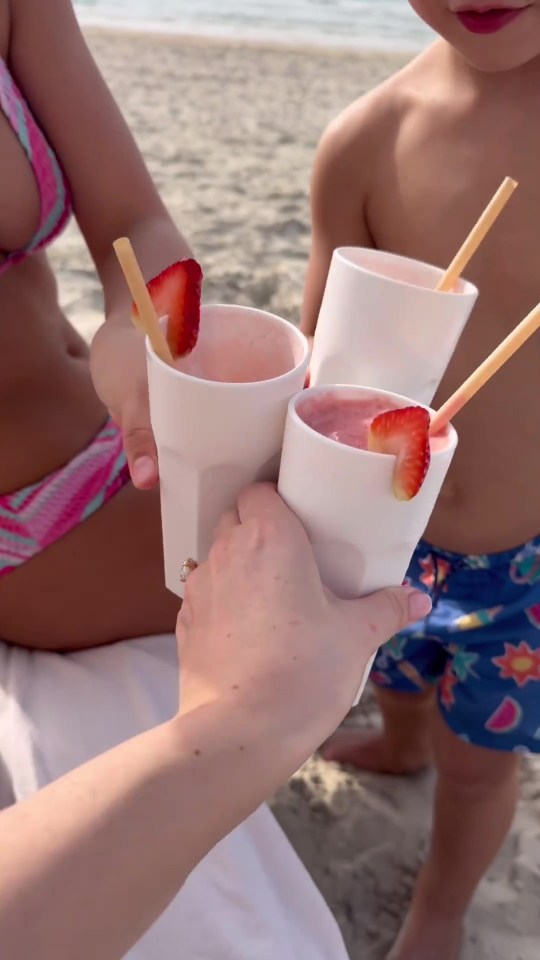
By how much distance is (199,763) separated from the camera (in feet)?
1.76

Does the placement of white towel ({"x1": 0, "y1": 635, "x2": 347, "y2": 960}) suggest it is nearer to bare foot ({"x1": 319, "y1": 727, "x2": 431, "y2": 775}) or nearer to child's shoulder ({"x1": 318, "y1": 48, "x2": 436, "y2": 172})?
bare foot ({"x1": 319, "y1": 727, "x2": 431, "y2": 775})

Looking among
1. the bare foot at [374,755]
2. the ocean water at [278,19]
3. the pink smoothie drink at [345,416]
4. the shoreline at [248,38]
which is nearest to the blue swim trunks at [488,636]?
the bare foot at [374,755]

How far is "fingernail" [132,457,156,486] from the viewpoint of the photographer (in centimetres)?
67

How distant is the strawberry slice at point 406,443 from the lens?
0.54 meters

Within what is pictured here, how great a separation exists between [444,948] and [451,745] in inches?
10.7

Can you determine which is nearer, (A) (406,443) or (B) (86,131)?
(A) (406,443)

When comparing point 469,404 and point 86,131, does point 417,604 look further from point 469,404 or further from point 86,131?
point 86,131

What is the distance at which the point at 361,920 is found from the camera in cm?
118

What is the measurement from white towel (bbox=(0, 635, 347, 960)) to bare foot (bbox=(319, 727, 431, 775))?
41cm

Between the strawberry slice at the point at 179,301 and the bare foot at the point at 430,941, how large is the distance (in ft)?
2.98

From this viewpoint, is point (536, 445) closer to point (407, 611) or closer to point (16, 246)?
point (407, 611)

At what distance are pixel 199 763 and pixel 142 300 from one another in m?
0.31

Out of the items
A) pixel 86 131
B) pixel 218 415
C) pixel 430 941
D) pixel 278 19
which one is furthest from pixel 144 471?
pixel 278 19

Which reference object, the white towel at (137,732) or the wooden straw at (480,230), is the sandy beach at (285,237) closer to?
the white towel at (137,732)
